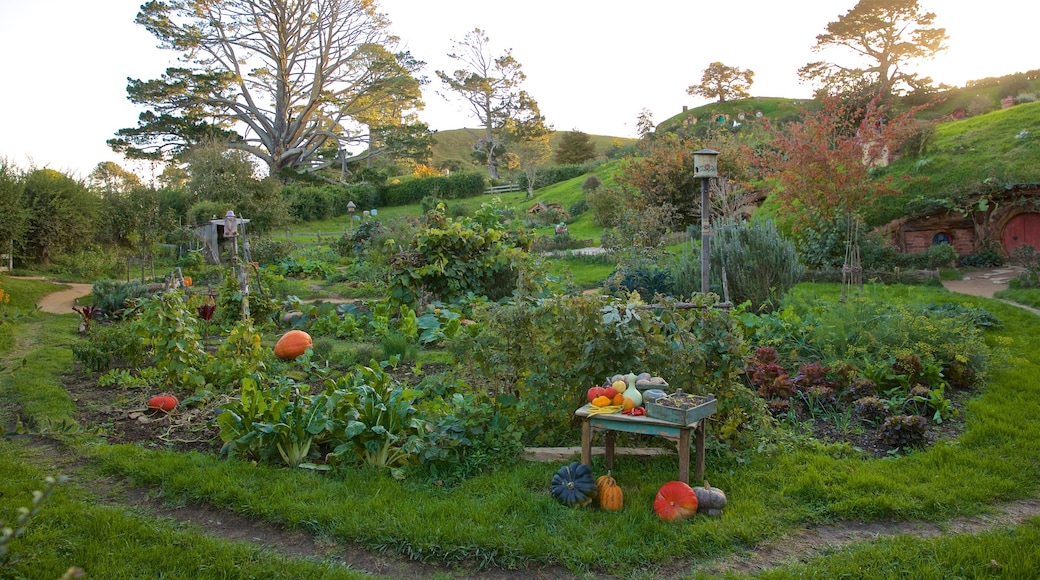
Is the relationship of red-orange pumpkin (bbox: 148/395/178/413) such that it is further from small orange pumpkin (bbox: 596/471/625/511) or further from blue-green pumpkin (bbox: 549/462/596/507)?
small orange pumpkin (bbox: 596/471/625/511)

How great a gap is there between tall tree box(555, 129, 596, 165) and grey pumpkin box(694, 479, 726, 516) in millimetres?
43649

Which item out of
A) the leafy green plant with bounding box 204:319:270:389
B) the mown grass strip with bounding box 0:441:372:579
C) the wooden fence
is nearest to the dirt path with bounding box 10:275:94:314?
the leafy green plant with bounding box 204:319:270:389

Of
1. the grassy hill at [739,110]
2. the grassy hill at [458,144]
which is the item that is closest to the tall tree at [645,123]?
the grassy hill at [739,110]

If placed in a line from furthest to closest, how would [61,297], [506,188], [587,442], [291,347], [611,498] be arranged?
[506,188], [61,297], [291,347], [587,442], [611,498]

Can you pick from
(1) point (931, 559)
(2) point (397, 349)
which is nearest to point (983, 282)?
(2) point (397, 349)

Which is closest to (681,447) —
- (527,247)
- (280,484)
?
(280,484)

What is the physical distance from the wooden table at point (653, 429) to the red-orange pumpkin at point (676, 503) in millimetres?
126

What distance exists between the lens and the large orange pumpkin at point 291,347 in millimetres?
7312

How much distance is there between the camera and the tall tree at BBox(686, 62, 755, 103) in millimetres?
46031

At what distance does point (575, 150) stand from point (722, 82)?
36.0 ft

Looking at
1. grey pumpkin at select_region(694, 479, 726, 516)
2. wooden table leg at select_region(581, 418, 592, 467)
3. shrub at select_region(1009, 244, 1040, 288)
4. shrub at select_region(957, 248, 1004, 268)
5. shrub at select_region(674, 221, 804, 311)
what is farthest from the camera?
shrub at select_region(957, 248, 1004, 268)

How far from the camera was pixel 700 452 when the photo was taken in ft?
13.3

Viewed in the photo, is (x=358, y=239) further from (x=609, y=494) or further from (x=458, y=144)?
(x=458, y=144)

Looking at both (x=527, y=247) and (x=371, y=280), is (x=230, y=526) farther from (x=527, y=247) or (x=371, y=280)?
(x=371, y=280)
